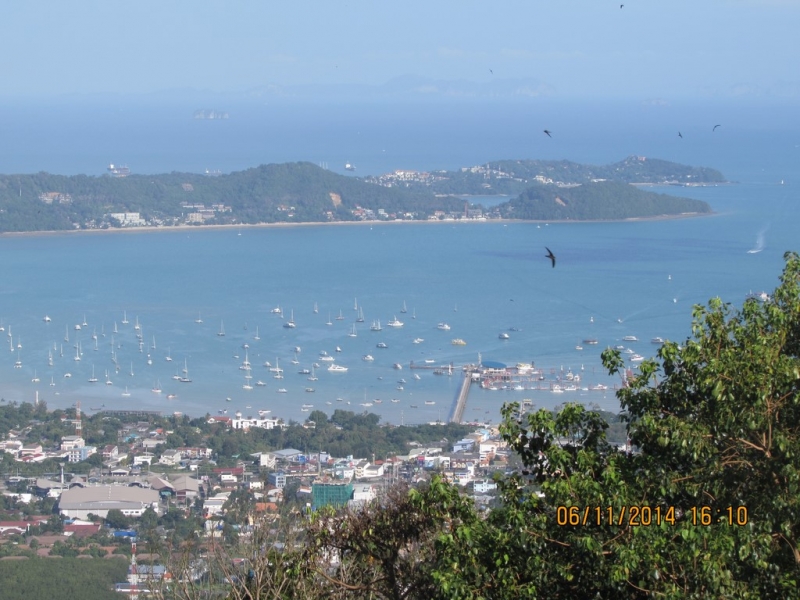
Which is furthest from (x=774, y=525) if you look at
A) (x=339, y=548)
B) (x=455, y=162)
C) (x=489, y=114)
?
(x=489, y=114)

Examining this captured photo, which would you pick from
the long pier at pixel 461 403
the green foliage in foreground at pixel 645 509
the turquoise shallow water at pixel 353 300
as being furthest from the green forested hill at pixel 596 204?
the green foliage in foreground at pixel 645 509

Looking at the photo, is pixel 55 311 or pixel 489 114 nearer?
pixel 55 311

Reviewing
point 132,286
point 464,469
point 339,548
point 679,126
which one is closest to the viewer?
point 339,548

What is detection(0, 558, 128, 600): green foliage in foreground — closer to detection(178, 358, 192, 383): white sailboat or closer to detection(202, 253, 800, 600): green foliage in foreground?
detection(202, 253, 800, 600): green foliage in foreground

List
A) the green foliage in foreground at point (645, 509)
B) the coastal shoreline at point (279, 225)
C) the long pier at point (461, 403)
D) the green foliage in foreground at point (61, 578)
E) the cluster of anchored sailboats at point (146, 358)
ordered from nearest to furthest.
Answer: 1. the green foliage in foreground at point (645, 509)
2. the green foliage in foreground at point (61, 578)
3. the long pier at point (461, 403)
4. the cluster of anchored sailboats at point (146, 358)
5. the coastal shoreline at point (279, 225)

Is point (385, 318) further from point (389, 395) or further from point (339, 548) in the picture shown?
point (339, 548)

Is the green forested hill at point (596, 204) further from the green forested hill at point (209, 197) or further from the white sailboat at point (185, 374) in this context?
the white sailboat at point (185, 374)

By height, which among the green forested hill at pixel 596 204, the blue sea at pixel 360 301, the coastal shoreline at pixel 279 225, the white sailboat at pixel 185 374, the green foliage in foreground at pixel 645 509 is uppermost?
the green foliage in foreground at pixel 645 509
